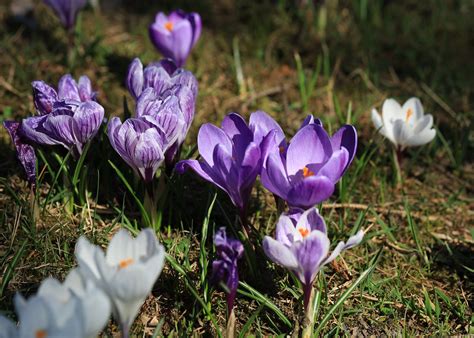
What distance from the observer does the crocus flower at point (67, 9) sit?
2832 millimetres

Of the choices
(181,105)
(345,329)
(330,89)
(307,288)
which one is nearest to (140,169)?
(181,105)

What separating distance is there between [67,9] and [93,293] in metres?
1.92

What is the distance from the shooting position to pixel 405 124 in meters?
2.37

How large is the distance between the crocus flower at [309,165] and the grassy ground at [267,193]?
0.28 meters

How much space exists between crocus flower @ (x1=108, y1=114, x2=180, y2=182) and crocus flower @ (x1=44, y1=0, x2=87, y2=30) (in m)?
1.26

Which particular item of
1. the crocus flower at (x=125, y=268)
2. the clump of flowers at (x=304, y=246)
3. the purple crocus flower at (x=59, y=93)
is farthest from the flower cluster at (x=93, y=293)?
the purple crocus flower at (x=59, y=93)

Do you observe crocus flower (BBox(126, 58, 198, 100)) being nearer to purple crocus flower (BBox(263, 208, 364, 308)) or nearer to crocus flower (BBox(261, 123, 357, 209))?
crocus flower (BBox(261, 123, 357, 209))

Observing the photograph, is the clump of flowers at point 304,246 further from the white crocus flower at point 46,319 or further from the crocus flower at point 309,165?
the white crocus flower at point 46,319

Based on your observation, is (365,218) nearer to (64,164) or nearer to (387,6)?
(64,164)

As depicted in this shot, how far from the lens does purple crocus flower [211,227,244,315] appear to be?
5.10 ft

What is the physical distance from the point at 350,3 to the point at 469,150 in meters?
1.34

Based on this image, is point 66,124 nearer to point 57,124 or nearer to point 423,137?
point 57,124

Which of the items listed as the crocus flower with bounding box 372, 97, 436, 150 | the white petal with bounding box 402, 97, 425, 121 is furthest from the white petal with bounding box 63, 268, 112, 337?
the white petal with bounding box 402, 97, 425, 121

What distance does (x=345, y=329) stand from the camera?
181 centimetres
